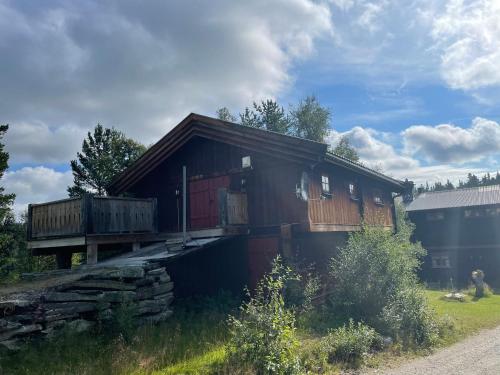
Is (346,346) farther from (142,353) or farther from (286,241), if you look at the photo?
(286,241)

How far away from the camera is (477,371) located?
368 inches

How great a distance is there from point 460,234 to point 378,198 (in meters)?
14.1

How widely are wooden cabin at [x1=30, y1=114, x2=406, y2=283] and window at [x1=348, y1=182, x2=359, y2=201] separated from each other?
0.05 metres

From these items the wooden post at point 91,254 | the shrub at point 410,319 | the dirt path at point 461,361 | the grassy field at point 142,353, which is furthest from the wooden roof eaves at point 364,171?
the wooden post at point 91,254

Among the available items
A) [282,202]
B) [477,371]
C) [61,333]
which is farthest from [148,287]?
[477,371]

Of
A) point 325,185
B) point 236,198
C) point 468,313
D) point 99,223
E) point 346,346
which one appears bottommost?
point 468,313

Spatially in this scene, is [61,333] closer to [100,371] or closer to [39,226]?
[100,371]

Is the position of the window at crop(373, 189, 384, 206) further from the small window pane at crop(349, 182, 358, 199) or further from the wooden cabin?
the wooden cabin

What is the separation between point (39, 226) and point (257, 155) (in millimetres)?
9359

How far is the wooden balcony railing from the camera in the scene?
1464cm

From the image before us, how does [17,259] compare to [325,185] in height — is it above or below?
below

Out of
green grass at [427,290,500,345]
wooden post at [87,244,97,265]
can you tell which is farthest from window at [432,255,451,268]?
wooden post at [87,244,97,265]

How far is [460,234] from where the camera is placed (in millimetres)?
33625

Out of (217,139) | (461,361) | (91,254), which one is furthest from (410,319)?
(91,254)
